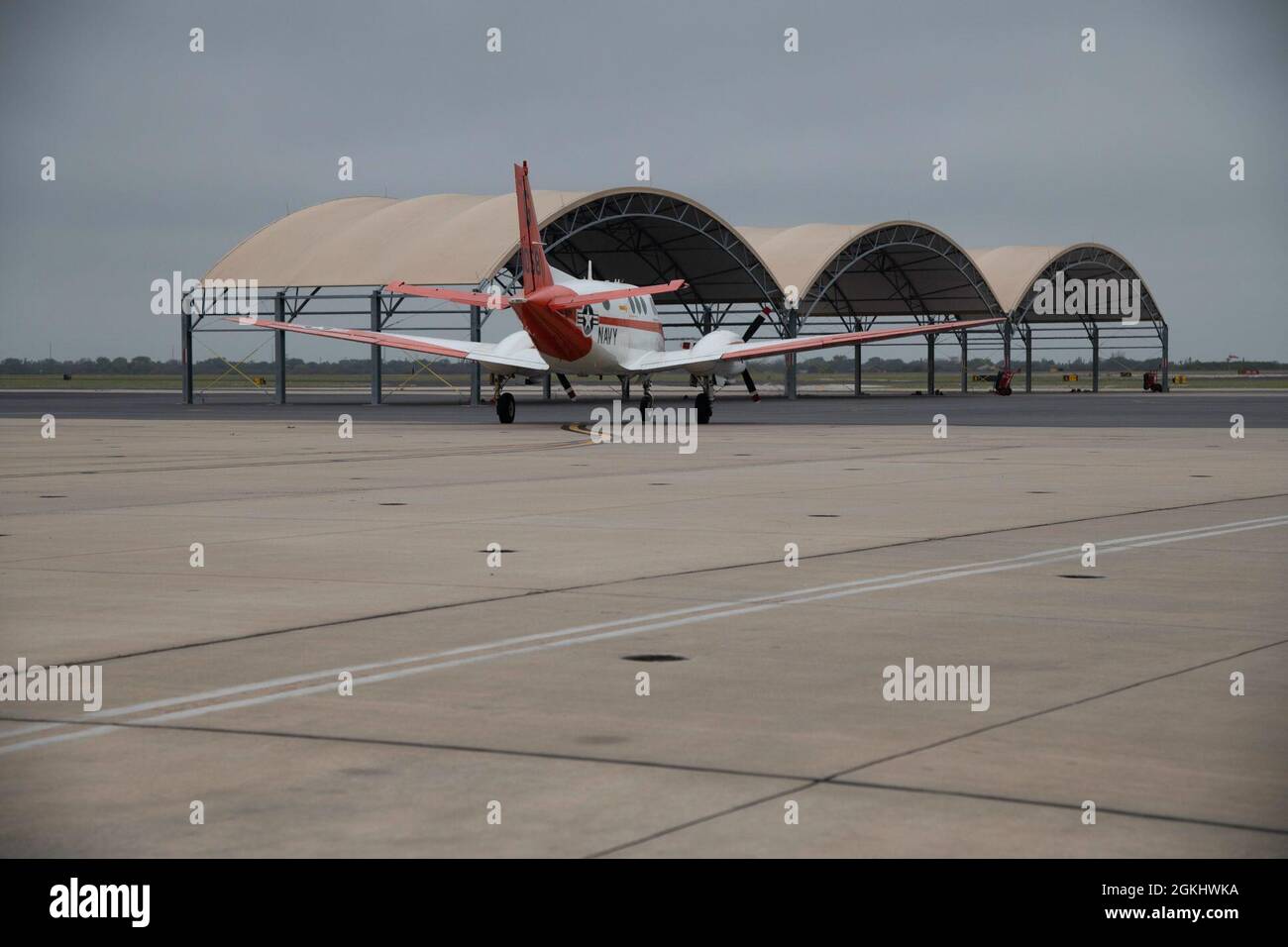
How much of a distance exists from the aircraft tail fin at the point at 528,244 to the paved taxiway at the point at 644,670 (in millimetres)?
23440

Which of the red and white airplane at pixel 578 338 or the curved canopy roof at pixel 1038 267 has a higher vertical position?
the curved canopy roof at pixel 1038 267

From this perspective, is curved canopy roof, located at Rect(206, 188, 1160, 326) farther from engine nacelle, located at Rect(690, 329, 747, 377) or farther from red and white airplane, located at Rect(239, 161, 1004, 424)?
engine nacelle, located at Rect(690, 329, 747, 377)

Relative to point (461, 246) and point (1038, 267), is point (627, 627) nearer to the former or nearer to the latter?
point (461, 246)

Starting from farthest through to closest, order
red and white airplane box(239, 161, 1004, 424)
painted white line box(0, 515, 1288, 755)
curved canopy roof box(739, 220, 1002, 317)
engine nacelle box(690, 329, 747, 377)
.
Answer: curved canopy roof box(739, 220, 1002, 317), engine nacelle box(690, 329, 747, 377), red and white airplane box(239, 161, 1004, 424), painted white line box(0, 515, 1288, 755)

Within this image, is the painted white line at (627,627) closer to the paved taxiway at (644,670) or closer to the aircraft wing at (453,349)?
the paved taxiway at (644,670)

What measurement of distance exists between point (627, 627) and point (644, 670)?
151 centimetres

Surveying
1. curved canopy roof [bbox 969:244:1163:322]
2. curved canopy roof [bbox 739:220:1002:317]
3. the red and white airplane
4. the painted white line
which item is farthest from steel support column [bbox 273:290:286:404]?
the painted white line

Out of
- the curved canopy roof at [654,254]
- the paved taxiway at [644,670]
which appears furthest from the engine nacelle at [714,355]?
the paved taxiway at [644,670]

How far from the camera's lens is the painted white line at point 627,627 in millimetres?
8117

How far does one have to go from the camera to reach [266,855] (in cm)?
557

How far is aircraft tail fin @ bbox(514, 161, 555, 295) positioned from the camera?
147 feet

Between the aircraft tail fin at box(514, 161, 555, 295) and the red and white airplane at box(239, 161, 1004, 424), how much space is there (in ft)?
0.09

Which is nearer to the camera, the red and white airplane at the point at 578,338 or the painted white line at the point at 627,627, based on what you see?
the painted white line at the point at 627,627
